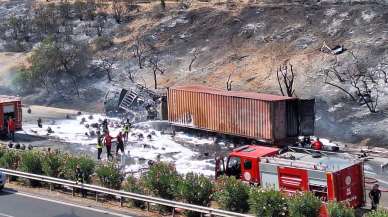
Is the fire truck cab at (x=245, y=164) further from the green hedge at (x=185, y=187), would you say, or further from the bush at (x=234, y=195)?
the bush at (x=234, y=195)

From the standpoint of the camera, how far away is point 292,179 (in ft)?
67.1

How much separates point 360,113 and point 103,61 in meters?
23.8

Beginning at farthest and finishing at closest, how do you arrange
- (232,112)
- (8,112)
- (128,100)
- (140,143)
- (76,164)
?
1. (128,100)
2. (8,112)
3. (140,143)
4. (232,112)
5. (76,164)

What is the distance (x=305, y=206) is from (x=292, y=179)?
126 inches

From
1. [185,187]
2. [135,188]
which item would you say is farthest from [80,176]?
[185,187]

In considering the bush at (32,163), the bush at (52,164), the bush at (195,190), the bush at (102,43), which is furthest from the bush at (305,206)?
the bush at (102,43)

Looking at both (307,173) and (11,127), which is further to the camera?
(11,127)

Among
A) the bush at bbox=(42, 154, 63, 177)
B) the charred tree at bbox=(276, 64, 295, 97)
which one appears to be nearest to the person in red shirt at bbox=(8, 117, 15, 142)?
the bush at bbox=(42, 154, 63, 177)

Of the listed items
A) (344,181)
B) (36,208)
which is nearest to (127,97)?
(36,208)

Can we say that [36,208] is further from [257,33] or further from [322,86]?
[257,33]

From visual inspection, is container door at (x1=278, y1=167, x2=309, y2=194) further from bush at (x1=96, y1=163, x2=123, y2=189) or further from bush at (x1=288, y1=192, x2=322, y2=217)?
bush at (x1=96, y1=163, x2=123, y2=189)

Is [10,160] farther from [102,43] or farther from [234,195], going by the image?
[102,43]

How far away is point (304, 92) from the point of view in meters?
40.6

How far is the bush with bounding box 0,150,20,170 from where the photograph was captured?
25328 millimetres
